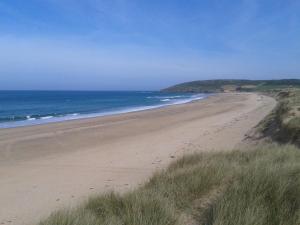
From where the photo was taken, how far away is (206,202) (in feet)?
13.8

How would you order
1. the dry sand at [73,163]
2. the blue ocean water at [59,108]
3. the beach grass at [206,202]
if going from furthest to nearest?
1. the blue ocean water at [59,108]
2. the dry sand at [73,163]
3. the beach grass at [206,202]

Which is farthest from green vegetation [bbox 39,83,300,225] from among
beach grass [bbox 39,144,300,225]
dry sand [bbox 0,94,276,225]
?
dry sand [bbox 0,94,276,225]

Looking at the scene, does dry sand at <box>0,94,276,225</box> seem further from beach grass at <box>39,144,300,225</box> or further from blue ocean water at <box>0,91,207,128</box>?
blue ocean water at <box>0,91,207,128</box>

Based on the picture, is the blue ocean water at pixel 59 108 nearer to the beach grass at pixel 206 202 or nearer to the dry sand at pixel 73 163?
the dry sand at pixel 73 163

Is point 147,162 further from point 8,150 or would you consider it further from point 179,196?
point 8,150

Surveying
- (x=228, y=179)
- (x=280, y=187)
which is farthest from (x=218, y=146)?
(x=280, y=187)

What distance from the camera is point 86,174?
8.50 m

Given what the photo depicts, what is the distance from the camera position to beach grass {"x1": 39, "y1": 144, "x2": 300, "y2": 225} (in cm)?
347

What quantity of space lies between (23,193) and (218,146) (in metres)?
6.79

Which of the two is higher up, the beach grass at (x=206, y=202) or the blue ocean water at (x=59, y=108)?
the beach grass at (x=206, y=202)

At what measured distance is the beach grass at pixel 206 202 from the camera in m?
3.47

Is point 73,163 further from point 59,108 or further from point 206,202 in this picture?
point 59,108

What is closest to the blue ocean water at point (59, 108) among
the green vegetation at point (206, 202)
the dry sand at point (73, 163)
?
the dry sand at point (73, 163)

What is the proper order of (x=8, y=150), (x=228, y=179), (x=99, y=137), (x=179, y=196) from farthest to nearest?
1. (x=99, y=137)
2. (x=8, y=150)
3. (x=228, y=179)
4. (x=179, y=196)
